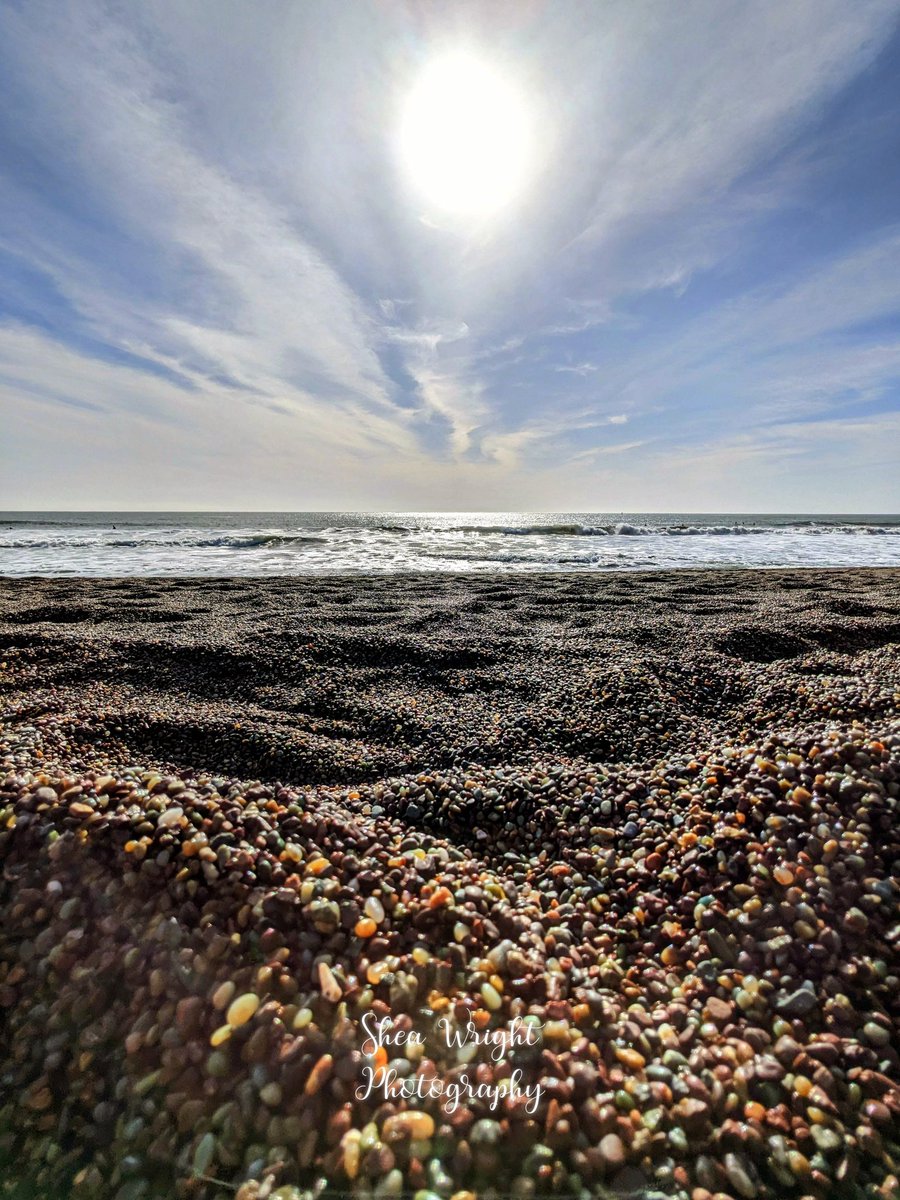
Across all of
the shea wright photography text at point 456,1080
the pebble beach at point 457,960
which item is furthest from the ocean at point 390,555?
the shea wright photography text at point 456,1080

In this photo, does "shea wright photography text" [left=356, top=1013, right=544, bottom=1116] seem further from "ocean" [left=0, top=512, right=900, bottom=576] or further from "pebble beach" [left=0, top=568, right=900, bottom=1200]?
"ocean" [left=0, top=512, right=900, bottom=576]

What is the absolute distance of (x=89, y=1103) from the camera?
1.27 m

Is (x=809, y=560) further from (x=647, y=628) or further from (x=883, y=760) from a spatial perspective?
(x=883, y=760)

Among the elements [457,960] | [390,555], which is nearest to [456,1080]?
[457,960]

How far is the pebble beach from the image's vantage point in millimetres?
1163

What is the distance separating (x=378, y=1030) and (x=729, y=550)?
16298mm

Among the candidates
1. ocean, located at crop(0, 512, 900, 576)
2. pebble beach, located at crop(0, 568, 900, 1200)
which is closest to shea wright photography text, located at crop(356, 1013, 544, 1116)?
pebble beach, located at crop(0, 568, 900, 1200)

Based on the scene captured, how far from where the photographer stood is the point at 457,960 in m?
1.56

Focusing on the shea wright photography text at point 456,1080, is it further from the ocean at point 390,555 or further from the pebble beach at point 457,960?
the ocean at point 390,555

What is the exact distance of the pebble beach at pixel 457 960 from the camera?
1163 millimetres

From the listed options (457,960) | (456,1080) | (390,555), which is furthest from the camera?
(390,555)

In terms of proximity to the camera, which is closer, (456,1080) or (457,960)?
(456,1080)

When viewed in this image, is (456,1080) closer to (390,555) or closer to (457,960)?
(457,960)

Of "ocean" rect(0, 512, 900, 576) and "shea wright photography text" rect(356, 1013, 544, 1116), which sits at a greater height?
"ocean" rect(0, 512, 900, 576)
